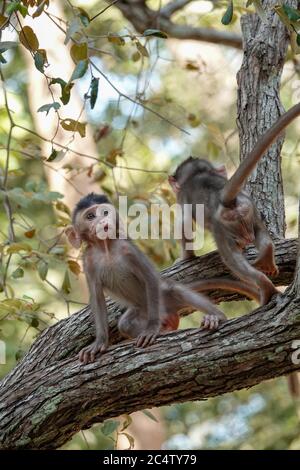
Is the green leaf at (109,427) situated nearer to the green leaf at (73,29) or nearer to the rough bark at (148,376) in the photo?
the rough bark at (148,376)

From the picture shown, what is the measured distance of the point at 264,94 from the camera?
6215mm

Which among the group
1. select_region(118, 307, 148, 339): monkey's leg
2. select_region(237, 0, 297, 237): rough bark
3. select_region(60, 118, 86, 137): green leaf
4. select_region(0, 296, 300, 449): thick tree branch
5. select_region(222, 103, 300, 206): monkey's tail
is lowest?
select_region(0, 296, 300, 449): thick tree branch

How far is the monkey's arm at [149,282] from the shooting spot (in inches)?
201

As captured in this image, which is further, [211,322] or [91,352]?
[91,352]

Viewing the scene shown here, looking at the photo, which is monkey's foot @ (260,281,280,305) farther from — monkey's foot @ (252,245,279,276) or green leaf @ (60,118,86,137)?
green leaf @ (60,118,86,137)

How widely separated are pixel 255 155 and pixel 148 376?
1.24 m

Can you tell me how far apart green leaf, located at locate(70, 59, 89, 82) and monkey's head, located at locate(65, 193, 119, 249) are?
1002 millimetres

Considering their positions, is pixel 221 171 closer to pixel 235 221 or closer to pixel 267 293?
pixel 235 221

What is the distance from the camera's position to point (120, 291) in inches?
219

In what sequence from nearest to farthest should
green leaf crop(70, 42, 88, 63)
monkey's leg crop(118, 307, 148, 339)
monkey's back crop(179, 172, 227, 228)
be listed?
green leaf crop(70, 42, 88, 63) < monkey's leg crop(118, 307, 148, 339) < monkey's back crop(179, 172, 227, 228)

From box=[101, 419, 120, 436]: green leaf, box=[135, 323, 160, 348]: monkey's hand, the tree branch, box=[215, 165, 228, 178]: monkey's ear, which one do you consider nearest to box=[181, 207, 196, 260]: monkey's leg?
box=[215, 165, 228, 178]: monkey's ear

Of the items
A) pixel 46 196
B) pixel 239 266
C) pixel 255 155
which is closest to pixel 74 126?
pixel 255 155

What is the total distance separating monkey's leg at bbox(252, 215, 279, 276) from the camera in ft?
17.5

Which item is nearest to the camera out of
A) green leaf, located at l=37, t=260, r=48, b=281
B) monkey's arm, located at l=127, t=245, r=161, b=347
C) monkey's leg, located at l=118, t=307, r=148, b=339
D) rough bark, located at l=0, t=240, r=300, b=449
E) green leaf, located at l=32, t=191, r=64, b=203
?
rough bark, located at l=0, t=240, r=300, b=449
